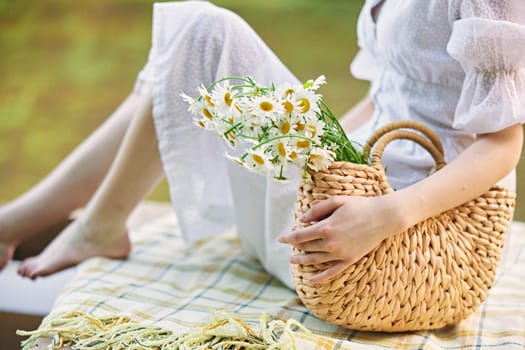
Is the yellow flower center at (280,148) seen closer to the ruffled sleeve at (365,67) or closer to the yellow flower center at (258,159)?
the yellow flower center at (258,159)

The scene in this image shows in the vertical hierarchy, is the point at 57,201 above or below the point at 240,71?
below

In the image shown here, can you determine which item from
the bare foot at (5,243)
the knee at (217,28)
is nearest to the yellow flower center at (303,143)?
the knee at (217,28)

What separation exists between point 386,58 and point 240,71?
0.73 feet

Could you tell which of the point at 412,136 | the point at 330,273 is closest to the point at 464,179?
the point at 412,136

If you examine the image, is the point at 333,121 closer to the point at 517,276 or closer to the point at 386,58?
the point at 386,58

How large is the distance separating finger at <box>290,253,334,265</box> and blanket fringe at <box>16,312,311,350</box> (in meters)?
0.07

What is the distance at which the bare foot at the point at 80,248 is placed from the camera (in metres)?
1.35

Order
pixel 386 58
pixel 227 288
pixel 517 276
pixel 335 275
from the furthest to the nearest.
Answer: pixel 517 276 → pixel 227 288 → pixel 386 58 → pixel 335 275

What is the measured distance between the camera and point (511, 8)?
0.91 metres

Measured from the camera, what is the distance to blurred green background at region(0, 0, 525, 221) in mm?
3137

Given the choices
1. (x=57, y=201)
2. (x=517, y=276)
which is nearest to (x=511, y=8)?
(x=517, y=276)

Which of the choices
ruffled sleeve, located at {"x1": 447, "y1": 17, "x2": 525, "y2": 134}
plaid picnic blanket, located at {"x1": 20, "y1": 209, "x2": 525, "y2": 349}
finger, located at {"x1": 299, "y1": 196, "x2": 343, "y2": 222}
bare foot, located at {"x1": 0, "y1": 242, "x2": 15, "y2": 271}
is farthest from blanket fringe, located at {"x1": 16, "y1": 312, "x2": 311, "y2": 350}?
bare foot, located at {"x1": 0, "y1": 242, "x2": 15, "y2": 271}

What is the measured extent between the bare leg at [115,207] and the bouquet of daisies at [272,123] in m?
0.40

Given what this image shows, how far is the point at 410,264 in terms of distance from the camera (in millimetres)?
915
